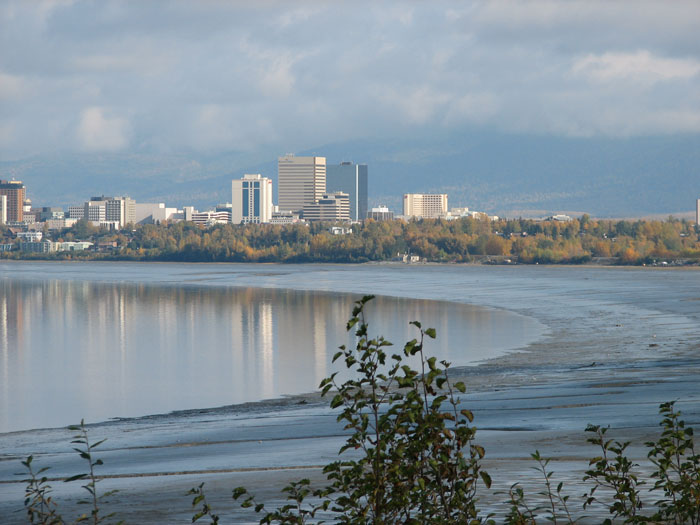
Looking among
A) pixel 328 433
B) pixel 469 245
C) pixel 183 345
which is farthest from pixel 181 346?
pixel 469 245

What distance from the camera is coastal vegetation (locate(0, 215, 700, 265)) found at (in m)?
149

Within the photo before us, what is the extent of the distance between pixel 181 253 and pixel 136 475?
181764 mm

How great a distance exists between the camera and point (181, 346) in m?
35.8

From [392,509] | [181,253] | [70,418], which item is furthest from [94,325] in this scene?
[181,253]

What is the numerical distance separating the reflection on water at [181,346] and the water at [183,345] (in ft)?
0.14

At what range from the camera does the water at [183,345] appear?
2314 centimetres

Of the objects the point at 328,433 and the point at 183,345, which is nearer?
the point at 328,433

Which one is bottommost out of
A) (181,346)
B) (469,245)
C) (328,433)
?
(181,346)

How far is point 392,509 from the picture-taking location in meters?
4.73

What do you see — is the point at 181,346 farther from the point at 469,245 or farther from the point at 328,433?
the point at 469,245

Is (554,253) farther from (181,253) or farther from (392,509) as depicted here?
(392,509)

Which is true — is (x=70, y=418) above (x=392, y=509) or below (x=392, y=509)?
below

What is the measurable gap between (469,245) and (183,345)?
459ft

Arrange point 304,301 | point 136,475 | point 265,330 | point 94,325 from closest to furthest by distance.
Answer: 1. point 136,475
2. point 265,330
3. point 94,325
4. point 304,301
